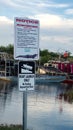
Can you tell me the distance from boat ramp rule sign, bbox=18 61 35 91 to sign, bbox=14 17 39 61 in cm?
17

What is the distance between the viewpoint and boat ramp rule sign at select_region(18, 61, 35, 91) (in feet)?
32.4

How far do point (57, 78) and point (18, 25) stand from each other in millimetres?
78448

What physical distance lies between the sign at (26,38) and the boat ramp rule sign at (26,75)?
0.57ft

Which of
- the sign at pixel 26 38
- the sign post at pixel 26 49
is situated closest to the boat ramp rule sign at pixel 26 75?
the sign post at pixel 26 49

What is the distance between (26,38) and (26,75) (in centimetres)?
87

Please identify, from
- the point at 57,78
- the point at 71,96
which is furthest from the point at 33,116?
the point at 57,78

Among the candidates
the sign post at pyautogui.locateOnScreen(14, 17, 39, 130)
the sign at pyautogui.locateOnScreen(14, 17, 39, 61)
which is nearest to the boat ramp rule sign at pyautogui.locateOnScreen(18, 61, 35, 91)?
the sign post at pyautogui.locateOnScreen(14, 17, 39, 130)

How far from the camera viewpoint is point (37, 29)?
969 centimetres

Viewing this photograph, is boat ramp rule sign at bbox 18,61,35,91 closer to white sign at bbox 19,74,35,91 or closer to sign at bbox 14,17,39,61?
white sign at bbox 19,74,35,91

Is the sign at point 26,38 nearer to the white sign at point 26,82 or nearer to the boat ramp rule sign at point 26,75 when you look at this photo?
the boat ramp rule sign at point 26,75

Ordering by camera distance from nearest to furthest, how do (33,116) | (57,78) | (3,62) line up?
(33,116) < (57,78) < (3,62)

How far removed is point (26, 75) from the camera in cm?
991

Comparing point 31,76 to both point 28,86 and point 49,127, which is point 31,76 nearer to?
point 28,86

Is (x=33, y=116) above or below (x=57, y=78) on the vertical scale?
above
